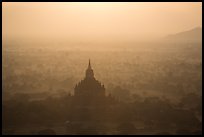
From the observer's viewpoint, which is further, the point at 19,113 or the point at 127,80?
the point at 127,80

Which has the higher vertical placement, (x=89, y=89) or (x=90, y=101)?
(x=89, y=89)

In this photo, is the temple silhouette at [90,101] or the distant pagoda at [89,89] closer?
the temple silhouette at [90,101]

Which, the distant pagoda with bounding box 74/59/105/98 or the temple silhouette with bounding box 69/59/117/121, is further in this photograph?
the distant pagoda with bounding box 74/59/105/98

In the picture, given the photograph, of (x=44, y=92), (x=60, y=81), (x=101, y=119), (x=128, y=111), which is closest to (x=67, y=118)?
(x=101, y=119)

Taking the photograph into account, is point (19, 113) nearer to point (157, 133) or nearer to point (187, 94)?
point (157, 133)

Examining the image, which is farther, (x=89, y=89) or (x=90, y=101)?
(x=89, y=89)

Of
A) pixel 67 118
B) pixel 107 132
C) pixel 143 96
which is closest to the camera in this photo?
pixel 107 132

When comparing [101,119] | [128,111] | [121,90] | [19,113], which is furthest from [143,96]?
[19,113]

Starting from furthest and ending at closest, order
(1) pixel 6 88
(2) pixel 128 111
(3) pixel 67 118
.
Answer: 1. (1) pixel 6 88
2. (2) pixel 128 111
3. (3) pixel 67 118

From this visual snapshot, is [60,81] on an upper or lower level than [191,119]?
upper
